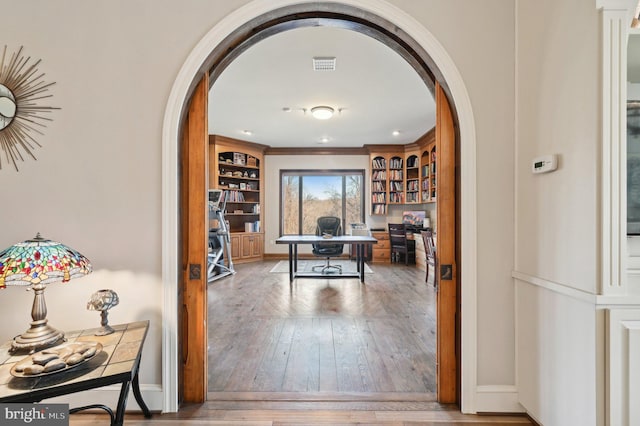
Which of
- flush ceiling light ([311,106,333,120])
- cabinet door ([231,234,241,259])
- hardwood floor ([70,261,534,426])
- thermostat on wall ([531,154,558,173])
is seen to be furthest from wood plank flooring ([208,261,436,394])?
flush ceiling light ([311,106,333,120])

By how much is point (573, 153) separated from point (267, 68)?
9.94 feet

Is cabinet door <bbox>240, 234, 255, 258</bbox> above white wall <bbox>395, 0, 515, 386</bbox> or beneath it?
beneath

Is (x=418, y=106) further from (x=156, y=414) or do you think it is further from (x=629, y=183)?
(x=156, y=414)

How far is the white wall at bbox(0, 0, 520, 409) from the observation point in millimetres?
1758

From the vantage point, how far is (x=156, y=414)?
68.4 inches

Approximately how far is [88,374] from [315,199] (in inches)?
271

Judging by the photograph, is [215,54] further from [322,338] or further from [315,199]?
[315,199]

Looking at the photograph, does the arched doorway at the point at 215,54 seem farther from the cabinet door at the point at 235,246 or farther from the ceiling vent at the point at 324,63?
the cabinet door at the point at 235,246

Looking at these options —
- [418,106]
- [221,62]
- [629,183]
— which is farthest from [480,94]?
[418,106]

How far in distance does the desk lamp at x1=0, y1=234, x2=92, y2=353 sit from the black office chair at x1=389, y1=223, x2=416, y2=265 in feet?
20.2

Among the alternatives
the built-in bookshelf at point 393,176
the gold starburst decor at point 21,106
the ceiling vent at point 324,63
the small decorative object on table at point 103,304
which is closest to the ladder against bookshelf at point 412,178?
the built-in bookshelf at point 393,176

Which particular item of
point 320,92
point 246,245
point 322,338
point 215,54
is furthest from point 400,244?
point 215,54

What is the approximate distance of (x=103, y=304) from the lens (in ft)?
4.93

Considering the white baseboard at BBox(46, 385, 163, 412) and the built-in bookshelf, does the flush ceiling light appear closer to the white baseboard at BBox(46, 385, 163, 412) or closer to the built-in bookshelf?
the built-in bookshelf
